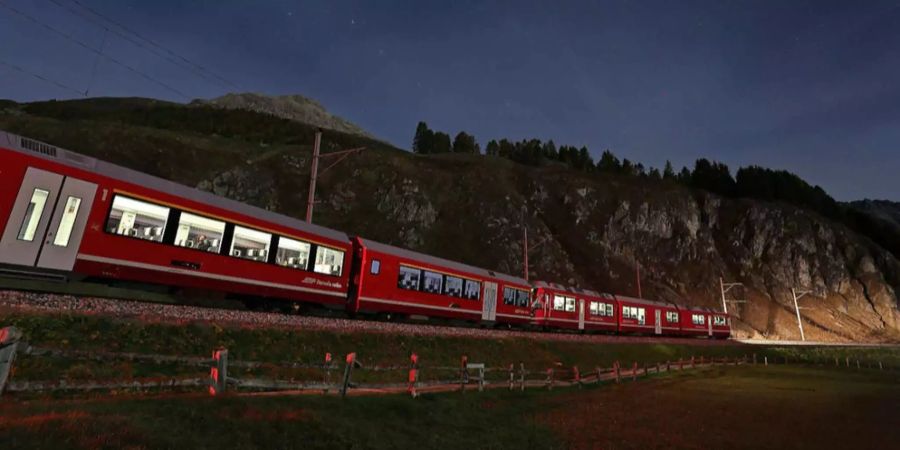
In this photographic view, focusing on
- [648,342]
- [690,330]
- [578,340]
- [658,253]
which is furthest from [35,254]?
[658,253]

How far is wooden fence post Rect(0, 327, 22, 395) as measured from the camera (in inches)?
269

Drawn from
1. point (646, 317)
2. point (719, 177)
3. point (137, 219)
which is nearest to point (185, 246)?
point (137, 219)

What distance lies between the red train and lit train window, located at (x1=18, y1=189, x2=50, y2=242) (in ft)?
0.08

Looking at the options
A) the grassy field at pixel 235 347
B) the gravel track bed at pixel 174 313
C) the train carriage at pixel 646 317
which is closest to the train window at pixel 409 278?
the gravel track bed at pixel 174 313

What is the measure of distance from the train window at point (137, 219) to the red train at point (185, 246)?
3cm

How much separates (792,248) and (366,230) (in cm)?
9408

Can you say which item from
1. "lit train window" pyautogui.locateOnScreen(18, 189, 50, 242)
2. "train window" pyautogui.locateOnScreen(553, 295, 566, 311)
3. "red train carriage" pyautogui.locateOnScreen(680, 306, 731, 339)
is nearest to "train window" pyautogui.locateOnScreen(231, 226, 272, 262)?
"lit train window" pyautogui.locateOnScreen(18, 189, 50, 242)

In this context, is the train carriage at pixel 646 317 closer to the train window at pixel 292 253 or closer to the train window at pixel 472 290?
the train window at pixel 472 290

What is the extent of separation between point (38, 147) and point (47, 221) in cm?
232

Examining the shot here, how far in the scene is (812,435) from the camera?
13203 millimetres

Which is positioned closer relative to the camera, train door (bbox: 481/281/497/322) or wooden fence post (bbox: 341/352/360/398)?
wooden fence post (bbox: 341/352/360/398)

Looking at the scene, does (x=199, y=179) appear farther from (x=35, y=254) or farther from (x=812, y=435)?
(x=812, y=435)

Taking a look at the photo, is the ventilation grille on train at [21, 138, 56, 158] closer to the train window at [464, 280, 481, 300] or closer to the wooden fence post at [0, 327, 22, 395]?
the wooden fence post at [0, 327, 22, 395]

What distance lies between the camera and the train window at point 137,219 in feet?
46.9
